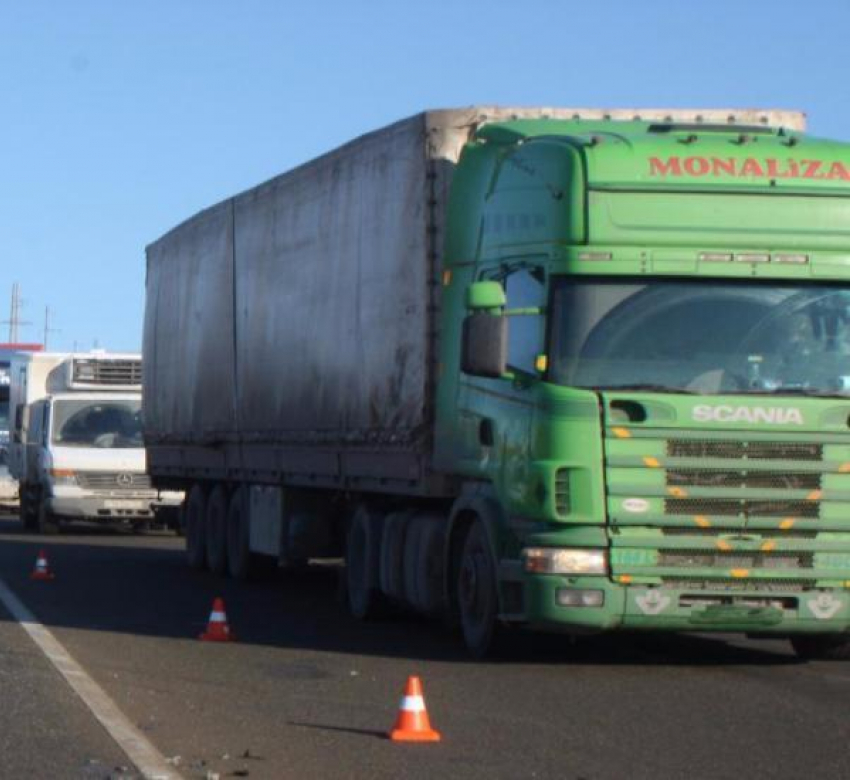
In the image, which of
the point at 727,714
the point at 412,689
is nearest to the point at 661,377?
the point at 727,714

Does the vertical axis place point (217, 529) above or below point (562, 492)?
below

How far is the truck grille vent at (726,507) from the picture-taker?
13.1m

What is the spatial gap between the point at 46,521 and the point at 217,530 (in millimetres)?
11442

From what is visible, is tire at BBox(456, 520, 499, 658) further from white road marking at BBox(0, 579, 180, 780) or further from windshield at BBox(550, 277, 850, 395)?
white road marking at BBox(0, 579, 180, 780)

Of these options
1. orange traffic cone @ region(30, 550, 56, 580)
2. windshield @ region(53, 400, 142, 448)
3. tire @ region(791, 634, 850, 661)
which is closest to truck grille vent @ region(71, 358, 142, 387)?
windshield @ region(53, 400, 142, 448)

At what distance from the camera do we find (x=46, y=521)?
34906 millimetres

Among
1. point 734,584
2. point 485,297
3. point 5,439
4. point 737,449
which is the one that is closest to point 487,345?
point 485,297

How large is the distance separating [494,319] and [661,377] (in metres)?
1.13

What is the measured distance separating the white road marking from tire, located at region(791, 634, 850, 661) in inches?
198

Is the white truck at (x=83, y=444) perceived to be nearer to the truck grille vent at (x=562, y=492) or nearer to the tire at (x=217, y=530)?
the tire at (x=217, y=530)

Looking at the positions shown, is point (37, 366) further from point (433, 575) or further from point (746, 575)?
point (746, 575)

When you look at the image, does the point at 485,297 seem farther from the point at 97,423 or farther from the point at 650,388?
the point at 97,423

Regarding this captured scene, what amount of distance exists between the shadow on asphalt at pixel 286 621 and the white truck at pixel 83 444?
23.6ft

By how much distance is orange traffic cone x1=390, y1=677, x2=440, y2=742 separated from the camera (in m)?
10.5
